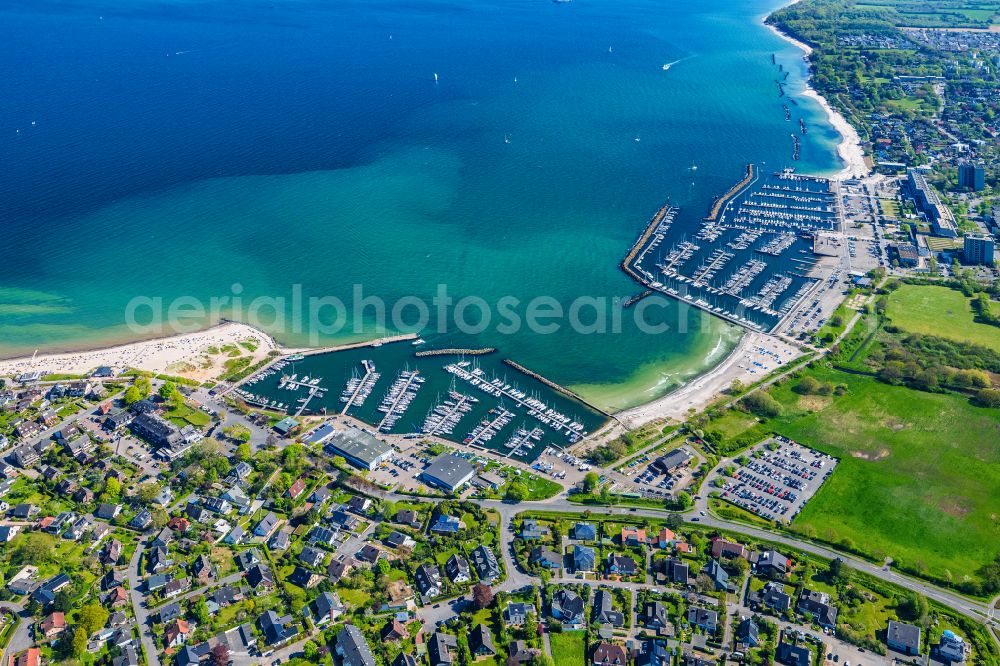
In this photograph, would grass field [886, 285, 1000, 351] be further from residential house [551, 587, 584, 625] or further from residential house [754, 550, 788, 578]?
residential house [551, 587, 584, 625]

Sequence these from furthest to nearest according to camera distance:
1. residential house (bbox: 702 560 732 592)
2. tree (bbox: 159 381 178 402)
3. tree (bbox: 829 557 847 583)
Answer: tree (bbox: 159 381 178 402) < tree (bbox: 829 557 847 583) < residential house (bbox: 702 560 732 592)

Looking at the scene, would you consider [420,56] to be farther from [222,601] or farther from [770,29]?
[222,601]

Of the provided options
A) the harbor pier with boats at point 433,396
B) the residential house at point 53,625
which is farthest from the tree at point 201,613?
the harbor pier with boats at point 433,396

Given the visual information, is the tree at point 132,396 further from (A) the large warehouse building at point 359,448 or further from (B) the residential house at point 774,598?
(B) the residential house at point 774,598

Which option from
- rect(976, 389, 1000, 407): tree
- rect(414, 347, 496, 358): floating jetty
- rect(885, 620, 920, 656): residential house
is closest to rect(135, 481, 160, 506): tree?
rect(414, 347, 496, 358): floating jetty

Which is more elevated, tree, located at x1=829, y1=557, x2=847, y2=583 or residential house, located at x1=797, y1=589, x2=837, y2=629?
tree, located at x1=829, y1=557, x2=847, y2=583

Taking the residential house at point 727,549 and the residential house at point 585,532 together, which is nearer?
the residential house at point 727,549

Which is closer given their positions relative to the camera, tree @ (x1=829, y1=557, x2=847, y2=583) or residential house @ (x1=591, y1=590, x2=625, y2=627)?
residential house @ (x1=591, y1=590, x2=625, y2=627)

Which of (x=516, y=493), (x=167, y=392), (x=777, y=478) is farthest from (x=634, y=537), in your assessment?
(x=167, y=392)
